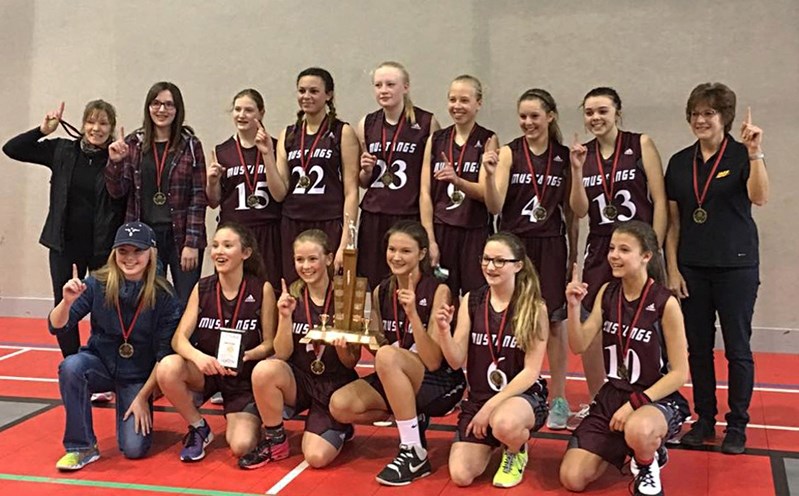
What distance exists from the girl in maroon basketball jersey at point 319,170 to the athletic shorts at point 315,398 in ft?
3.14

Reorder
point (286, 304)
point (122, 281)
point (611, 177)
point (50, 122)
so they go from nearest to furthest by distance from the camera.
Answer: point (286, 304), point (122, 281), point (611, 177), point (50, 122)

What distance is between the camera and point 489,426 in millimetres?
3775

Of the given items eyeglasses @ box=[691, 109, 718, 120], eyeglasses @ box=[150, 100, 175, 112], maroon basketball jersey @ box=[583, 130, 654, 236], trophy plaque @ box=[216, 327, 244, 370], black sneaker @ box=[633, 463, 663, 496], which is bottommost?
black sneaker @ box=[633, 463, 663, 496]

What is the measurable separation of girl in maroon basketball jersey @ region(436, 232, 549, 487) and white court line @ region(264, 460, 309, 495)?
29.5 inches

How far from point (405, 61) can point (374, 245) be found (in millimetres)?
2945

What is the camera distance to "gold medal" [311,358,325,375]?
4168 mm

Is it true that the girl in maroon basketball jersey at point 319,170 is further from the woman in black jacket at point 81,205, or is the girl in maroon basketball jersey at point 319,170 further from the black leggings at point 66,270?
the black leggings at point 66,270

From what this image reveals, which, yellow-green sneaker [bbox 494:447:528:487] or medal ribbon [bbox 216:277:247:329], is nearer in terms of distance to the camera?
yellow-green sneaker [bbox 494:447:528:487]

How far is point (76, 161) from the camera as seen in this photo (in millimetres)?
5238

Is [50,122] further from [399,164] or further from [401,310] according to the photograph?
[401,310]

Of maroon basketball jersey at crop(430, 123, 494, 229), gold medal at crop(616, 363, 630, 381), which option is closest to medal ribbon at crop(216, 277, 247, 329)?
maroon basketball jersey at crop(430, 123, 494, 229)

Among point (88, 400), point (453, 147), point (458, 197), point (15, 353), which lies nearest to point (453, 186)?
point (458, 197)

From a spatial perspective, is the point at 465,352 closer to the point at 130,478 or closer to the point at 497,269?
the point at 497,269

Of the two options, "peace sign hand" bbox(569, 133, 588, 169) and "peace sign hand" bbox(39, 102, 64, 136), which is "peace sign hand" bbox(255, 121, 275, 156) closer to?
"peace sign hand" bbox(39, 102, 64, 136)
